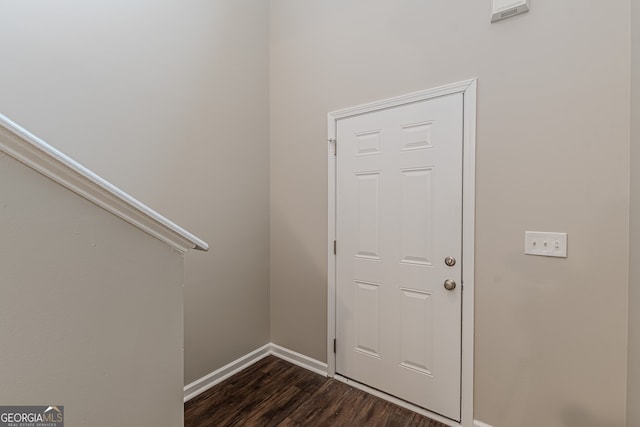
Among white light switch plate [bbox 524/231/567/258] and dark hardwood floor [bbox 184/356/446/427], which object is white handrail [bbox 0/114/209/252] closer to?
dark hardwood floor [bbox 184/356/446/427]

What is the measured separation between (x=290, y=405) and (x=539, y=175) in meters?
2.12

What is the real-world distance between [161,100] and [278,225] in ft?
4.30

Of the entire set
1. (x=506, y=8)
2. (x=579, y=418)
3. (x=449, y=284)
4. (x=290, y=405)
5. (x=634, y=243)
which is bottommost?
(x=290, y=405)

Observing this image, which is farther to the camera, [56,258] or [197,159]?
[197,159]

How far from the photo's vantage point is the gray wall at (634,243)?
1209 millimetres

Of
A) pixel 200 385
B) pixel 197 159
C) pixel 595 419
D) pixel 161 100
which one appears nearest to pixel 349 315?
pixel 200 385

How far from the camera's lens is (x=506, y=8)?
151 cm

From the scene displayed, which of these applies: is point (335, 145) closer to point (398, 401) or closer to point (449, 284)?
point (449, 284)

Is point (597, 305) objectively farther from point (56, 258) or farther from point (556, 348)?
point (56, 258)

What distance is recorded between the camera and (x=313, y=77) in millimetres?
2324

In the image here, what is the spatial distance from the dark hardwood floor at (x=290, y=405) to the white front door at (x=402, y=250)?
138mm

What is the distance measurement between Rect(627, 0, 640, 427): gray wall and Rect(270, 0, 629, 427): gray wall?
0.04 metres

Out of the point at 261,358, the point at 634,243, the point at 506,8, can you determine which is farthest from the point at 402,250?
the point at 261,358

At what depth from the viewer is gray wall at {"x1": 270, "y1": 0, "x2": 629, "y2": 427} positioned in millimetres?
1340
